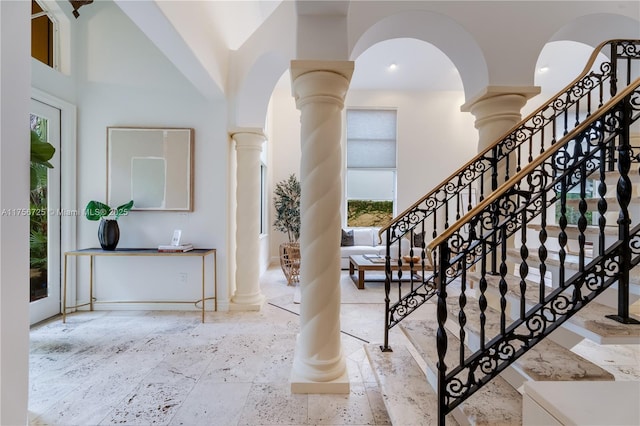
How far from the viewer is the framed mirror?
11.4 ft

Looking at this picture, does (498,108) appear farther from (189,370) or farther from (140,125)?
(140,125)

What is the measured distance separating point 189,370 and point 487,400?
1.99 m

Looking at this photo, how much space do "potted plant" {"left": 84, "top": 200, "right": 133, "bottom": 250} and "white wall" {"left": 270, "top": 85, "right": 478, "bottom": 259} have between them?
394 centimetres

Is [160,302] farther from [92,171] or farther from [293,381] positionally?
[293,381]

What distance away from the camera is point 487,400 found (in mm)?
1486

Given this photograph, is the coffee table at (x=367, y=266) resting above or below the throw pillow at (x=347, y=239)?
below

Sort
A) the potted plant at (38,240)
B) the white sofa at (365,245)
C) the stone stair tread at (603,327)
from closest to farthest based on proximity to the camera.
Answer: the stone stair tread at (603,327) < the potted plant at (38,240) < the white sofa at (365,245)

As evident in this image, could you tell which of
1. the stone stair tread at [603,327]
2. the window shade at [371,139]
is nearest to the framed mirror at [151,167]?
the stone stair tread at [603,327]

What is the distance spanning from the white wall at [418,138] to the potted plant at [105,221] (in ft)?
12.9

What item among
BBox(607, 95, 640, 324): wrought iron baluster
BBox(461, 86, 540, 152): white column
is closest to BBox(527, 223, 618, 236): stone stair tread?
BBox(607, 95, 640, 324): wrought iron baluster

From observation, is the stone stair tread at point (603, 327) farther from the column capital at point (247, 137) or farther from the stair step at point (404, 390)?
the column capital at point (247, 137)

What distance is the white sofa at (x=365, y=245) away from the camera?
6.07 metres

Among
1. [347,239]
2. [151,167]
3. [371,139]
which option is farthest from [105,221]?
[371,139]

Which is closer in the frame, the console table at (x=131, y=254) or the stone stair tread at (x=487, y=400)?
the stone stair tread at (x=487, y=400)
